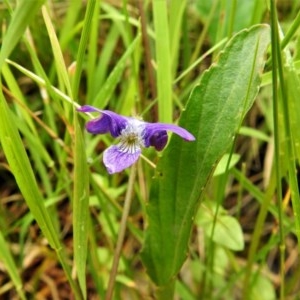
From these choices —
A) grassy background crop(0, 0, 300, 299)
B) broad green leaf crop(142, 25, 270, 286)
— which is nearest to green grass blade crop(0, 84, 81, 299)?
grassy background crop(0, 0, 300, 299)

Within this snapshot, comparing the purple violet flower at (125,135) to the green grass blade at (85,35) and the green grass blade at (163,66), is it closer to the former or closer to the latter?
→ the green grass blade at (85,35)

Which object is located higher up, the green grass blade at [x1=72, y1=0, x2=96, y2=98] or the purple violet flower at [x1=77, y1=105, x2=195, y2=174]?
the green grass blade at [x1=72, y1=0, x2=96, y2=98]

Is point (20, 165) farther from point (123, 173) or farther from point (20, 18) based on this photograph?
Answer: point (123, 173)

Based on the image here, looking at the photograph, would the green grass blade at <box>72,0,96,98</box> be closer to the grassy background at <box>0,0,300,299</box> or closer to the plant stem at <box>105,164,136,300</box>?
the grassy background at <box>0,0,300,299</box>

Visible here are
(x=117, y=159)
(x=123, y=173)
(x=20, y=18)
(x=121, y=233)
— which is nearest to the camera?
(x=20, y=18)

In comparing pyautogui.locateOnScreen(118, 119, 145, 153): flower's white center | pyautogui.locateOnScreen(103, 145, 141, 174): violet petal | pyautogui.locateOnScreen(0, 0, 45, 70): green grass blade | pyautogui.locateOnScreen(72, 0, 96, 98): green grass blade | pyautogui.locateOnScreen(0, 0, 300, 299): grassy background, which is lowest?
pyautogui.locateOnScreen(0, 0, 300, 299): grassy background

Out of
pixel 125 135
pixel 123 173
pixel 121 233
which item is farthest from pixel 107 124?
pixel 123 173

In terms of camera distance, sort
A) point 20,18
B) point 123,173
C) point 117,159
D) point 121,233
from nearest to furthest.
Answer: point 20,18, point 117,159, point 121,233, point 123,173

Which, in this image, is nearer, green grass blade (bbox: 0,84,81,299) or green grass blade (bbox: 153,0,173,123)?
green grass blade (bbox: 0,84,81,299)
